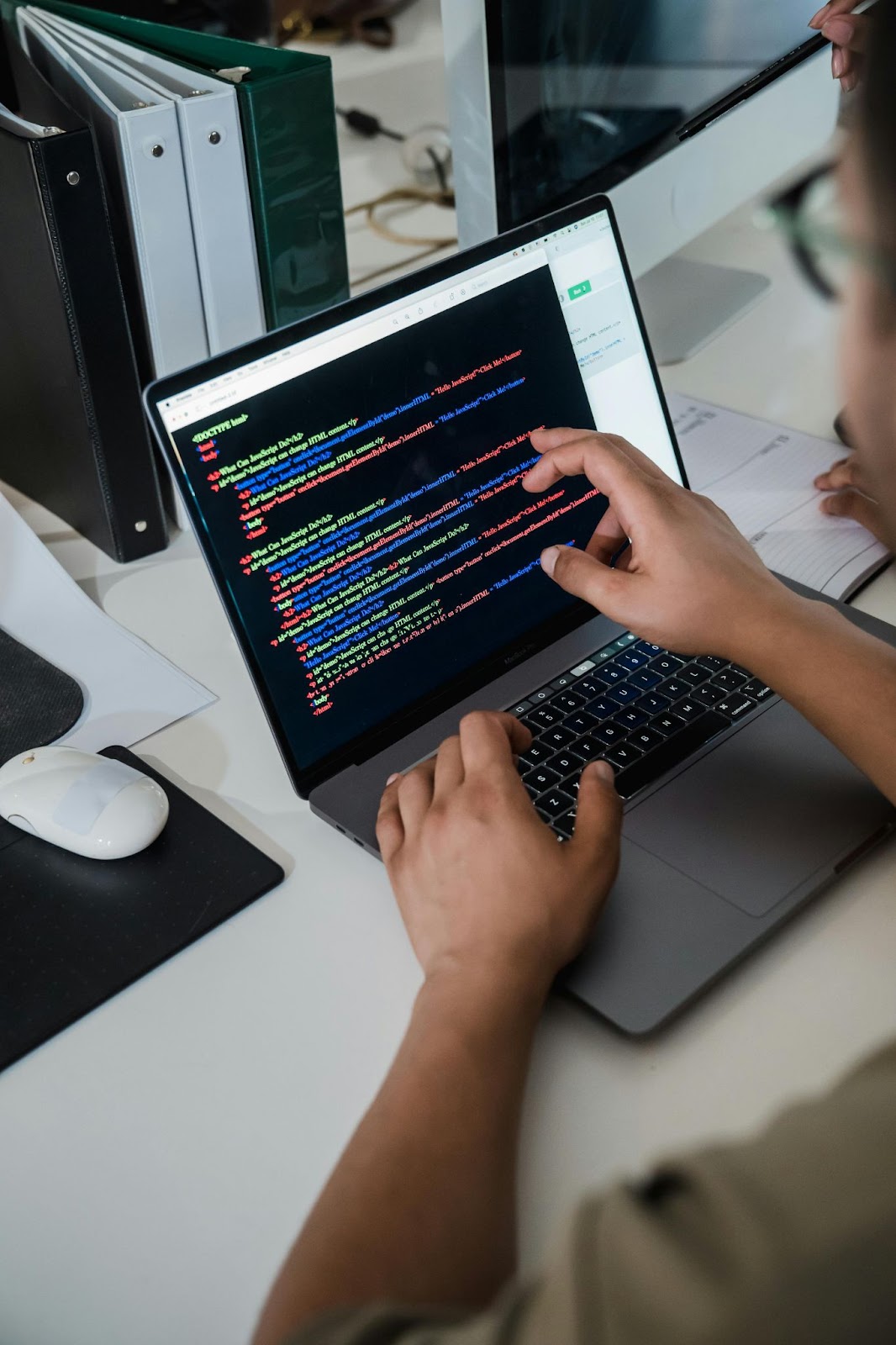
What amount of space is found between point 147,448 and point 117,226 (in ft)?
0.56

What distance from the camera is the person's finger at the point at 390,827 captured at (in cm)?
67

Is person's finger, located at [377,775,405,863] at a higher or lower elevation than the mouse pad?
higher

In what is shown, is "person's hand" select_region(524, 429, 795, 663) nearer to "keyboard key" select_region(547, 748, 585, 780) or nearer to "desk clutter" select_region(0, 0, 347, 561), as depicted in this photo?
"keyboard key" select_region(547, 748, 585, 780)

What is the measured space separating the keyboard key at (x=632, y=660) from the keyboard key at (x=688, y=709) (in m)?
0.04

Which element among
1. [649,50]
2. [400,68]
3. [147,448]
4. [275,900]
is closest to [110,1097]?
[275,900]

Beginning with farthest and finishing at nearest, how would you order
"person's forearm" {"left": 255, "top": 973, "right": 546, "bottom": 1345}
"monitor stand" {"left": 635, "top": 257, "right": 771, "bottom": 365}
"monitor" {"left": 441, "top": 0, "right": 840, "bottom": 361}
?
"monitor stand" {"left": 635, "top": 257, "right": 771, "bottom": 365}
"monitor" {"left": 441, "top": 0, "right": 840, "bottom": 361}
"person's forearm" {"left": 255, "top": 973, "right": 546, "bottom": 1345}

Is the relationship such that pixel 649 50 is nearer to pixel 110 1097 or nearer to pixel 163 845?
pixel 163 845

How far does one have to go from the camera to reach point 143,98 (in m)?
0.88

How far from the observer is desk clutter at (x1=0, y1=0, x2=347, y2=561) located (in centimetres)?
86

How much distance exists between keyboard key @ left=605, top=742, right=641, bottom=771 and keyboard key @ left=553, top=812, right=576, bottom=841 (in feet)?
0.20

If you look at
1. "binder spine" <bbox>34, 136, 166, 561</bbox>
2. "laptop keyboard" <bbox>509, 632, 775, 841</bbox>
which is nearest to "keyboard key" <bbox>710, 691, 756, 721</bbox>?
"laptop keyboard" <bbox>509, 632, 775, 841</bbox>

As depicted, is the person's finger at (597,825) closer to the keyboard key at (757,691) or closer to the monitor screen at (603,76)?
the keyboard key at (757,691)

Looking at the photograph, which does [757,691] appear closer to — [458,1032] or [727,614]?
[727,614]

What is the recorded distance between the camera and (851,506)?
0.99 m
